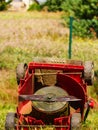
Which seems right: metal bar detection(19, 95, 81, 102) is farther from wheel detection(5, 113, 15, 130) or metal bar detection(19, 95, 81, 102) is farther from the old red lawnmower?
wheel detection(5, 113, 15, 130)

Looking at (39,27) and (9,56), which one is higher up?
(9,56)

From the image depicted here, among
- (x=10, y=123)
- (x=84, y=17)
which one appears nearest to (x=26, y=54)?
(x=10, y=123)

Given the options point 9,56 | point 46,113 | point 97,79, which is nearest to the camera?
point 46,113

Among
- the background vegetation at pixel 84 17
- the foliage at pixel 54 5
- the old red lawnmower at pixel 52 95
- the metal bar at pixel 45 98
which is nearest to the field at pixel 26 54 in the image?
the old red lawnmower at pixel 52 95

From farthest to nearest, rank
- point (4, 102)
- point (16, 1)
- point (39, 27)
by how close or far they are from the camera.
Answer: point (16, 1) < point (39, 27) < point (4, 102)

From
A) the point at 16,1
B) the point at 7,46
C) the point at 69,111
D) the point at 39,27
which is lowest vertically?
the point at 16,1

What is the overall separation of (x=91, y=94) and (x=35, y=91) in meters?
2.73

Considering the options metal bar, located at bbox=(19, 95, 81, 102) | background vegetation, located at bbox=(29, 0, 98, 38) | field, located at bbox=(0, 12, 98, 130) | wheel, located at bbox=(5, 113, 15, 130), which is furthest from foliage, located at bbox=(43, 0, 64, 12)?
wheel, located at bbox=(5, 113, 15, 130)

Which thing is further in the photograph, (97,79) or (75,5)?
(75,5)

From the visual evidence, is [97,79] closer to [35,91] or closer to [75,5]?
[35,91]

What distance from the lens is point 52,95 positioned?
6.56m

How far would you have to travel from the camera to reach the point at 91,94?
9.72 m

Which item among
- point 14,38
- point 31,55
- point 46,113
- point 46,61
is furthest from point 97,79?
point 14,38

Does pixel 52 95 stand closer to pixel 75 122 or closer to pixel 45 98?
pixel 45 98
